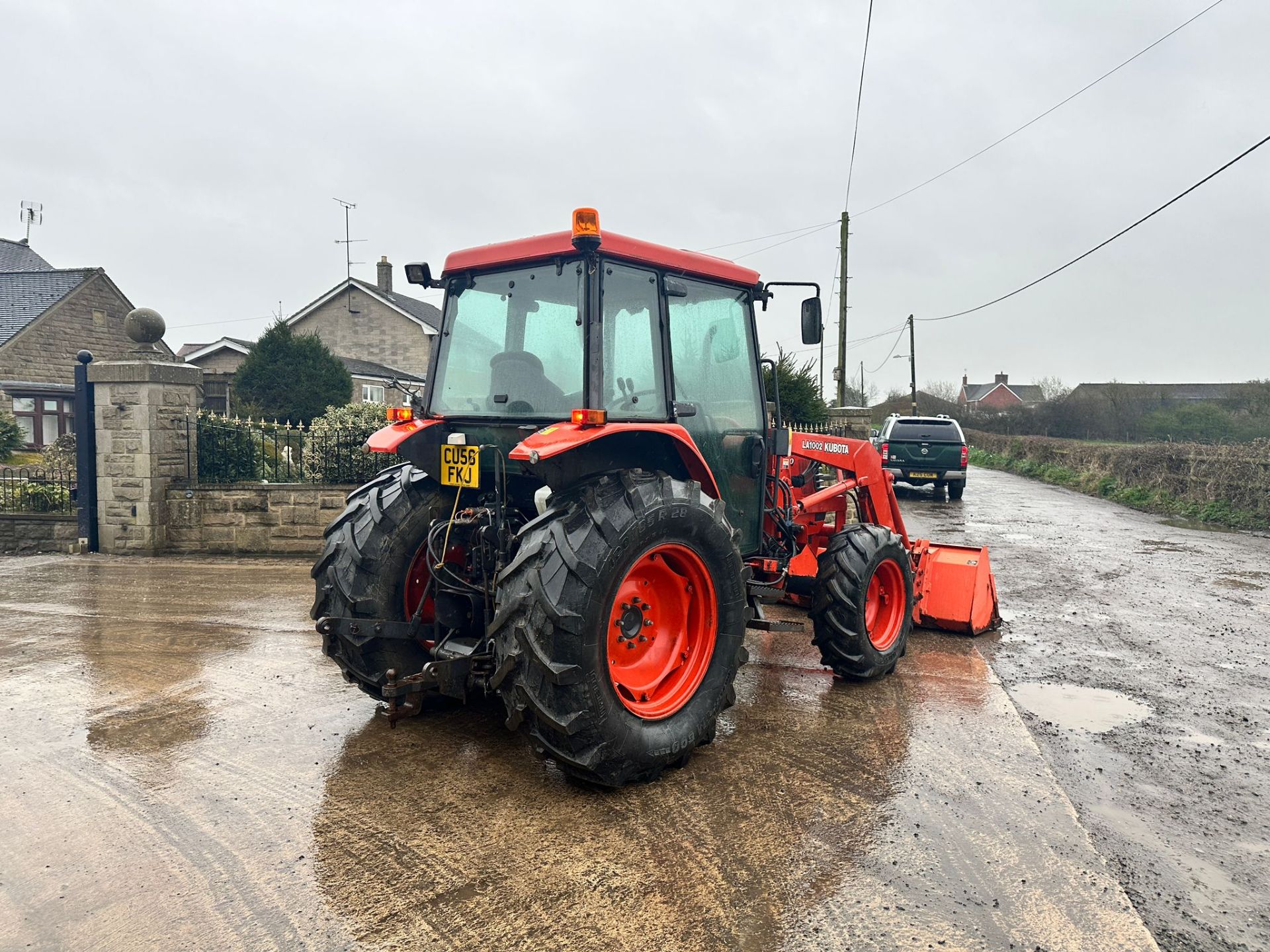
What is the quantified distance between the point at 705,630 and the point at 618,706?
2.20 ft

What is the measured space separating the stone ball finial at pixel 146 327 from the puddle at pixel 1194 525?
1509 cm

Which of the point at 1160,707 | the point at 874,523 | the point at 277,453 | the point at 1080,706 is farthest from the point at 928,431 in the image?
the point at 1080,706

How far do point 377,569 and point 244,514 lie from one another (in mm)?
6548

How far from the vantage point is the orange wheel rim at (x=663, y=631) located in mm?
3623

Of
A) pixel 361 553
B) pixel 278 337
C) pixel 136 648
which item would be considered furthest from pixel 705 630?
pixel 278 337

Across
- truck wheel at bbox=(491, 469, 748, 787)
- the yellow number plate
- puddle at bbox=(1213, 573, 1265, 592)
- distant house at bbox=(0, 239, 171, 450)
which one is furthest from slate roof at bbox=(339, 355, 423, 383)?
truck wheel at bbox=(491, 469, 748, 787)

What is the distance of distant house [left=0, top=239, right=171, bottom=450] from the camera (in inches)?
913

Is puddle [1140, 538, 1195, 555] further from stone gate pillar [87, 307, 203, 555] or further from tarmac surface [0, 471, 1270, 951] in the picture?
stone gate pillar [87, 307, 203, 555]

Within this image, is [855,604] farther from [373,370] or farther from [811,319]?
[373,370]

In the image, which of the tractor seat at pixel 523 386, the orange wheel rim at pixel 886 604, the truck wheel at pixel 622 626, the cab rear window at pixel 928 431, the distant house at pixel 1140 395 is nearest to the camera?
the truck wheel at pixel 622 626

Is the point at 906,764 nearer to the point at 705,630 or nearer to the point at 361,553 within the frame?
the point at 705,630

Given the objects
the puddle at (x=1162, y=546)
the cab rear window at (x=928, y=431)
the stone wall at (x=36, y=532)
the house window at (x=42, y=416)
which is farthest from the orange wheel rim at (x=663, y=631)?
the house window at (x=42, y=416)

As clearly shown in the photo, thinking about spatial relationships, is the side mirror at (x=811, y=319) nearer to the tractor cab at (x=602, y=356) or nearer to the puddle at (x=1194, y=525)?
the tractor cab at (x=602, y=356)

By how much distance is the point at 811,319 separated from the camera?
189 inches
